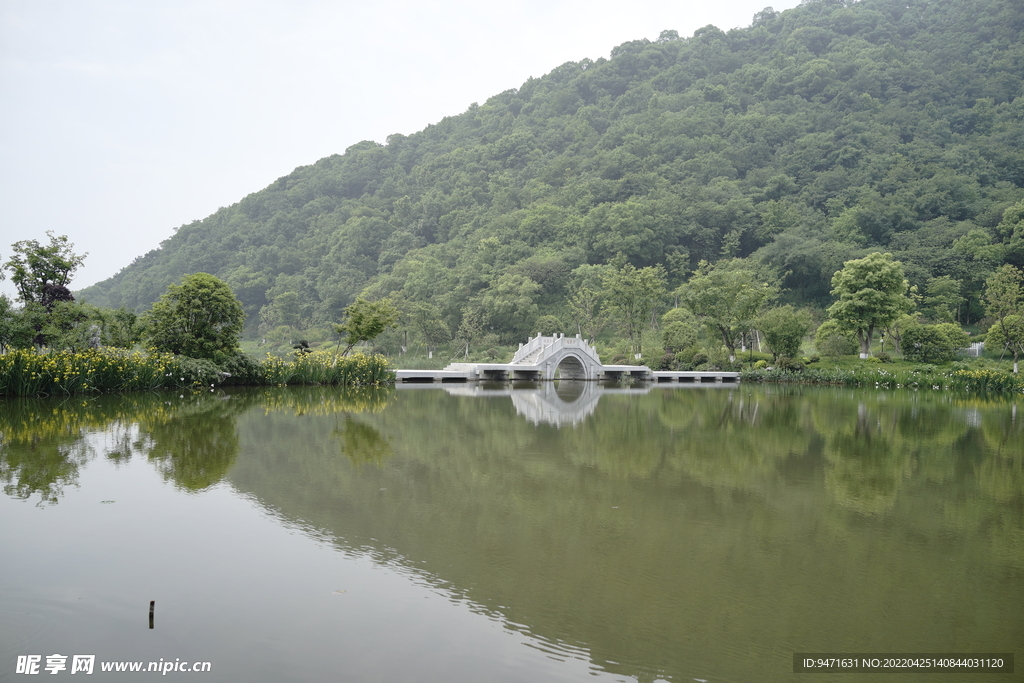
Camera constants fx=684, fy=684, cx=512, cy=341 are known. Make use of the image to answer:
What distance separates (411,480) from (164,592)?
3.37 m

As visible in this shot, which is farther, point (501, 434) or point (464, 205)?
point (464, 205)

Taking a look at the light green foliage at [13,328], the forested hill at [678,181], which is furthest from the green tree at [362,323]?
the forested hill at [678,181]

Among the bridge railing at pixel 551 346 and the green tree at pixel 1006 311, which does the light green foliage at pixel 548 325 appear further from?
the green tree at pixel 1006 311

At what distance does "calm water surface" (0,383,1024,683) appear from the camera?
10.8 feet

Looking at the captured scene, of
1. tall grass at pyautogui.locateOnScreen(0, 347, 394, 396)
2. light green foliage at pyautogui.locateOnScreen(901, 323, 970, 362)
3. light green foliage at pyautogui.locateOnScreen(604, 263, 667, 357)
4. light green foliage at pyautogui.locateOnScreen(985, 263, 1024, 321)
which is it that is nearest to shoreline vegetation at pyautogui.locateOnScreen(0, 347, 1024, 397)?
tall grass at pyautogui.locateOnScreen(0, 347, 394, 396)

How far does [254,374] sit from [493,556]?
18487mm

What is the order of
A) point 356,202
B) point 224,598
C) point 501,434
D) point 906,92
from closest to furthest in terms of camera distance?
point 224,598
point 501,434
point 906,92
point 356,202

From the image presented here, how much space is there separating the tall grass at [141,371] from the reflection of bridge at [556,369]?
21.1ft

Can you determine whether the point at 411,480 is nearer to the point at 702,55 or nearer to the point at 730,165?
the point at 730,165

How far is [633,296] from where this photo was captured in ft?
143

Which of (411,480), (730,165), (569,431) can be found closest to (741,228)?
(730,165)

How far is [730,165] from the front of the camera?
70812 millimetres

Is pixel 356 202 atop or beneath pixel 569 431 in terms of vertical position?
atop

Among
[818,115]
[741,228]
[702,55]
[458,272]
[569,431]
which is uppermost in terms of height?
[702,55]
